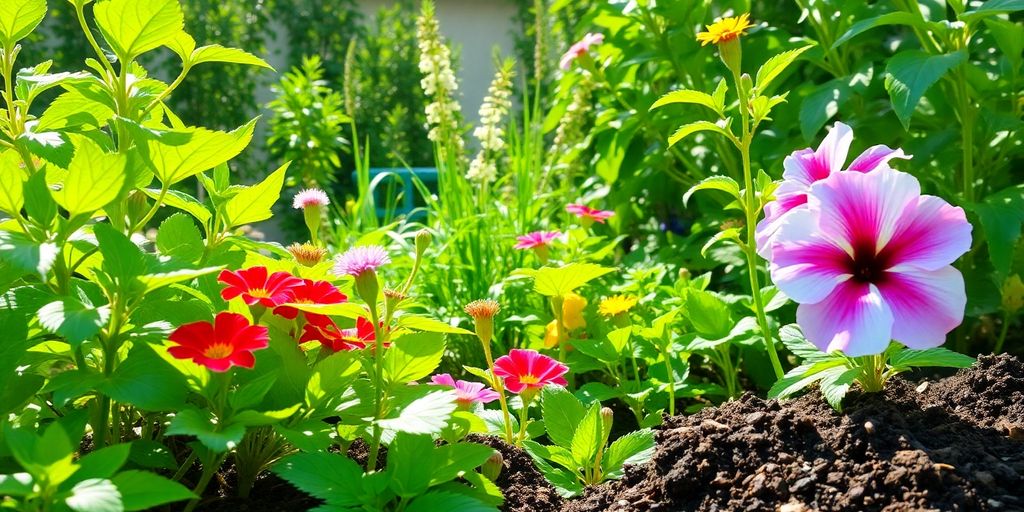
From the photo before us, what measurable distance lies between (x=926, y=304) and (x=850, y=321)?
0.11 meters

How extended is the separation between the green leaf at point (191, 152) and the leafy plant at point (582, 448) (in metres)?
0.67

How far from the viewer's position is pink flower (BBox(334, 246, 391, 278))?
47.2 inches

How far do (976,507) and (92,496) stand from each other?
1.06 meters

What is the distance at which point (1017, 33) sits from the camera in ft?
7.03

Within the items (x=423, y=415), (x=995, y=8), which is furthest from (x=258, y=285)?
(x=995, y=8)

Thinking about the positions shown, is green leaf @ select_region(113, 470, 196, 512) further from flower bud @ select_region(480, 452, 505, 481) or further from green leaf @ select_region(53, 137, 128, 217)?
flower bud @ select_region(480, 452, 505, 481)

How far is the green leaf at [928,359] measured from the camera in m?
1.39

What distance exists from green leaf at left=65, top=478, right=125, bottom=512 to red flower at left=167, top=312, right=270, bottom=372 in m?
0.18

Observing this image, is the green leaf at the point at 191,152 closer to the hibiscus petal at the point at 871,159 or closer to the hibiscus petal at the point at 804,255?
the hibiscus petal at the point at 804,255

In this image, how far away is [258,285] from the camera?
1256 mm

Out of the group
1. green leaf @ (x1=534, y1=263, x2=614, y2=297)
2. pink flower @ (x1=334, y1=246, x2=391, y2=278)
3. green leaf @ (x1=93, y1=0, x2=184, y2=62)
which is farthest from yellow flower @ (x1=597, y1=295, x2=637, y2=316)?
green leaf @ (x1=93, y1=0, x2=184, y2=62)

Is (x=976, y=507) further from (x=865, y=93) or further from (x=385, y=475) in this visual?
(x=865, y=93)

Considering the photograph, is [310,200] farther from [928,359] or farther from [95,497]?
[928,359]

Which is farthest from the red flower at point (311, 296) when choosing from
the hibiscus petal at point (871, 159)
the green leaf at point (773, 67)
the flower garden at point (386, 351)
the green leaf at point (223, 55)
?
the hibiscus petal at point (871, 159)
